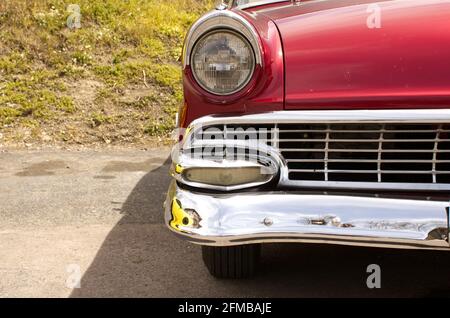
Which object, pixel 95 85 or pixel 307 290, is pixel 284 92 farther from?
pixel 95 85

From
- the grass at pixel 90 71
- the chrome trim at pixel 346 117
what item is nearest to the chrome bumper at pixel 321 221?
the chrome trim at pixel 346 117

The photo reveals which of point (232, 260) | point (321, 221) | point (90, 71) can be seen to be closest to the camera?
point (321, 221)

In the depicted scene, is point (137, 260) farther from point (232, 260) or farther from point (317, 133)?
point (317, 133)

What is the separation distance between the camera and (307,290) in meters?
2.64

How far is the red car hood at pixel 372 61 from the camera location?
214 centimetres

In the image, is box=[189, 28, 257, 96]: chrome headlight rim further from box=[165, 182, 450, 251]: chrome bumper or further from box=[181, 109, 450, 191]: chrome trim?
box=[165, 182, 450, 251]: chrome bumper

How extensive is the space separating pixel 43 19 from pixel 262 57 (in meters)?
6.73

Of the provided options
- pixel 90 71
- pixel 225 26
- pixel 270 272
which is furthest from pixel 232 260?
pixel 90 71

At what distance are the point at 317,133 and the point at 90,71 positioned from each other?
573cm

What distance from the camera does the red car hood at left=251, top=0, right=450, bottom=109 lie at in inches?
84.3

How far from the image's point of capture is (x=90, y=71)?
754cm

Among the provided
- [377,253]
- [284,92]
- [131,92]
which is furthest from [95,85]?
[284,92]

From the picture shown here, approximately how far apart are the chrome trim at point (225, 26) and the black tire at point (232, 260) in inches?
32.1

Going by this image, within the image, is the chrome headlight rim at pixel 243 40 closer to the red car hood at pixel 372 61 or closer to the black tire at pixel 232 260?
the red car hood at pixel 372 61
